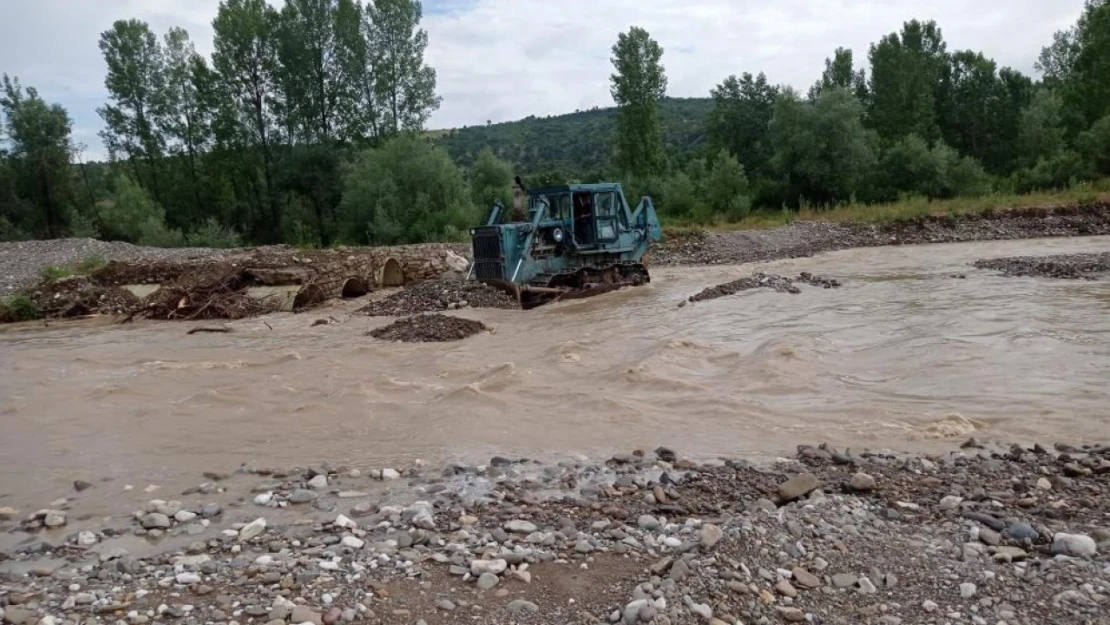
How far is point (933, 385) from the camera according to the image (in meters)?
9.01

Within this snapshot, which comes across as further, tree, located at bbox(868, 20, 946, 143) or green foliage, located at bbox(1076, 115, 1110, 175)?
tree, located at bbox(868, 20, 946, 143)

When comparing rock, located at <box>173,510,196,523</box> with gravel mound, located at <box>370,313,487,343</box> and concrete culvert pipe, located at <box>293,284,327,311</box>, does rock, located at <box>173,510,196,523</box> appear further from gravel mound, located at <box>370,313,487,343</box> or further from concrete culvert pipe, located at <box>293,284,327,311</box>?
concrete culvert pipe, located at <box>293,284,327,311</box>

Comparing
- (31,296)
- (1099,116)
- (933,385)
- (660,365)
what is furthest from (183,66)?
(1099,116)

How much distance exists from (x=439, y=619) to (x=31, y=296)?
2106 cm

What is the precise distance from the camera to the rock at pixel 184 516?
17.8ft

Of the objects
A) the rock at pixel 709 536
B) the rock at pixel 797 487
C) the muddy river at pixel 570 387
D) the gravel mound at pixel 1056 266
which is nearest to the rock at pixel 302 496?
the muddy river at pixel 570 387

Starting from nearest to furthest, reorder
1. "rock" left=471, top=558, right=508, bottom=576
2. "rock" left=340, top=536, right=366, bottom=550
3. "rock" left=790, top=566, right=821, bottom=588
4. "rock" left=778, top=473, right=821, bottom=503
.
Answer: "rock" left=790, top=566, right=821, bottom=588, "rock" left=471, top=558, right=508, bottom=576, "rock" left=340, top=536, right=366, bottom=550, "rock" left=778, top=473, right=821, bottom=503

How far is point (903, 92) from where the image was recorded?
44219 mm

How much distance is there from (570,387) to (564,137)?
77752mm

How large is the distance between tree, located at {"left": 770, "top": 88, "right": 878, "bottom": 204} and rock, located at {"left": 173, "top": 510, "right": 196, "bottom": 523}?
112 ft

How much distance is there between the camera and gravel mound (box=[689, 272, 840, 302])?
17.1 metres

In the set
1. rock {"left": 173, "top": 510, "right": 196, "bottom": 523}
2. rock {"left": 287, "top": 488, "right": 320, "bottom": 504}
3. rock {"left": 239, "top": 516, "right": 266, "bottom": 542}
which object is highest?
rock {"left": 239, "top": 516, "right": 266, "bottom": 542}

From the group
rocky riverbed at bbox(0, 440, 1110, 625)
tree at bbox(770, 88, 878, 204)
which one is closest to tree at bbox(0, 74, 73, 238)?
tree at bbox(770, 88, 878, 204)

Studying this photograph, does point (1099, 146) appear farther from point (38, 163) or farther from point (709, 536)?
point (38, 163)
